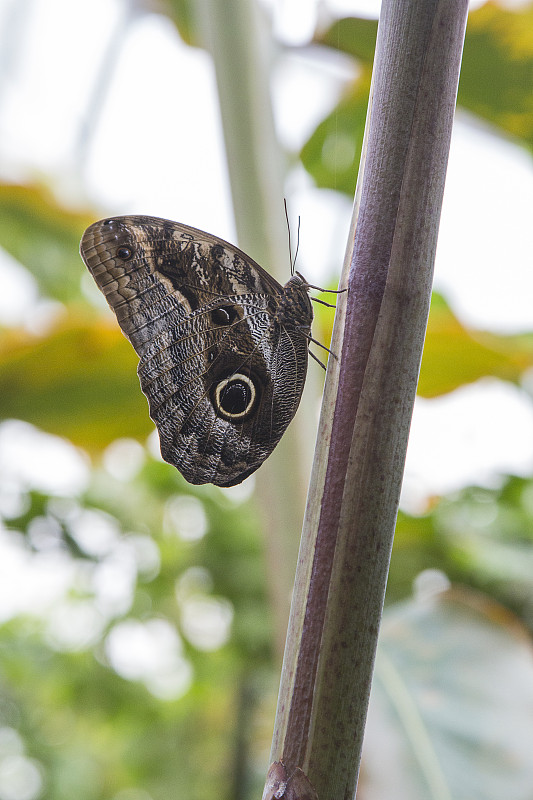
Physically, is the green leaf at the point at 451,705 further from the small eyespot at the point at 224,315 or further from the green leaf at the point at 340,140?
the green leaf at the point at 340,140

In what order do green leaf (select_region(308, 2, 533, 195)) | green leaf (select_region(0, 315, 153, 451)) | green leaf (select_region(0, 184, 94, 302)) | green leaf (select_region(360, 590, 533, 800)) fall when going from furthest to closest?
green leaf (select_region(0, 184, 94, 302)) → green leaf (select_region(0, 315, 153, 451)) → green leaf (select_region(308, 2, 533, 195)) → green leaf (select_region(360, 590, 533, 800))

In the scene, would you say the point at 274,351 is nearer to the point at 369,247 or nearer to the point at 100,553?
the point at 369,247

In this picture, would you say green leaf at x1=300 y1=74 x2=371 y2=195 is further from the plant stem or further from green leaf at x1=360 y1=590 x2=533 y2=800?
the plant stem

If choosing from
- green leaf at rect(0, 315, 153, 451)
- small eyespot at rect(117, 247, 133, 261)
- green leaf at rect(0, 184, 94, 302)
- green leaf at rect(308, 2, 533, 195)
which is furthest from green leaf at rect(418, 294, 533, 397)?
green leaf at rect(0, 184, 94, 302)

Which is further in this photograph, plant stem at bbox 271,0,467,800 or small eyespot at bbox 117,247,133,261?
small eyespot at bbox 117,247,133,261

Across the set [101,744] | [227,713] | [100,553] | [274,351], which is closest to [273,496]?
[274,351]

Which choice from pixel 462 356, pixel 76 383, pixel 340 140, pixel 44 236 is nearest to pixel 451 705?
pixel 462 356

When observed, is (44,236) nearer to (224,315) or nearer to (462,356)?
(462,356)
